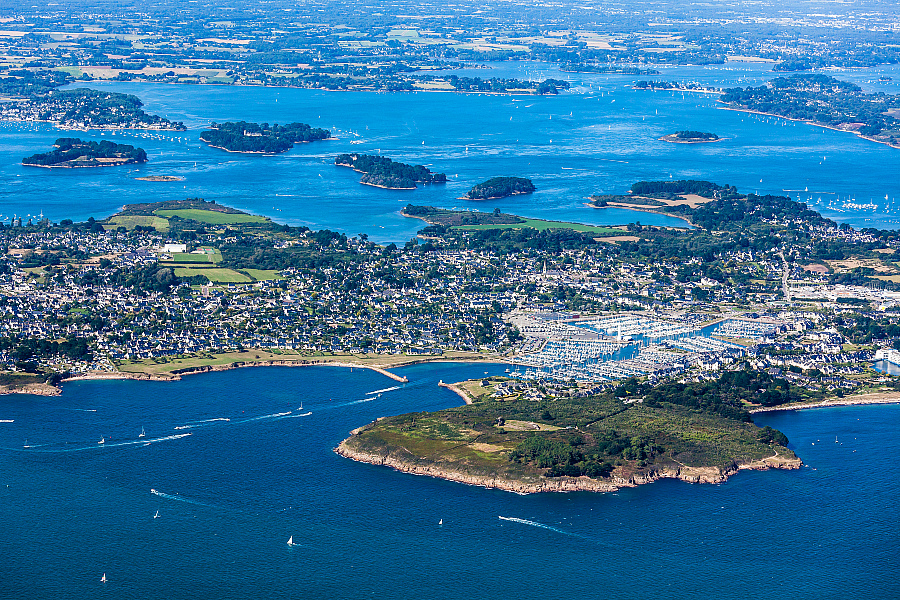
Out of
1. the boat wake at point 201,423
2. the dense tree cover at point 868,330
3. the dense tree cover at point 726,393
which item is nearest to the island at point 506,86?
the dense tree cover at point 868,330

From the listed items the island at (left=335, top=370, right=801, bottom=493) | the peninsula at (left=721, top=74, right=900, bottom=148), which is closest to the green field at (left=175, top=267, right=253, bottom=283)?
the island at (left=335, top=370, right=801, bottom=493)

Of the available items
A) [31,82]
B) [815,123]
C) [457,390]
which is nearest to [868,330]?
[457,390]

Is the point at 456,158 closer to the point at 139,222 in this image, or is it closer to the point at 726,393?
the point at 139,222

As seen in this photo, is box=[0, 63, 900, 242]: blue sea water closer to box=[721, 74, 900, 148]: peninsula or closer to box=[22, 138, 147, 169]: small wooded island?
box=[22, 138, 147, 169]: small wooded island

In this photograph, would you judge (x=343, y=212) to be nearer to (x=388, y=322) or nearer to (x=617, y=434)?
(x=388, y=322)

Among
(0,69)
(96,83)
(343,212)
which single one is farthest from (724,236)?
(0,69)
